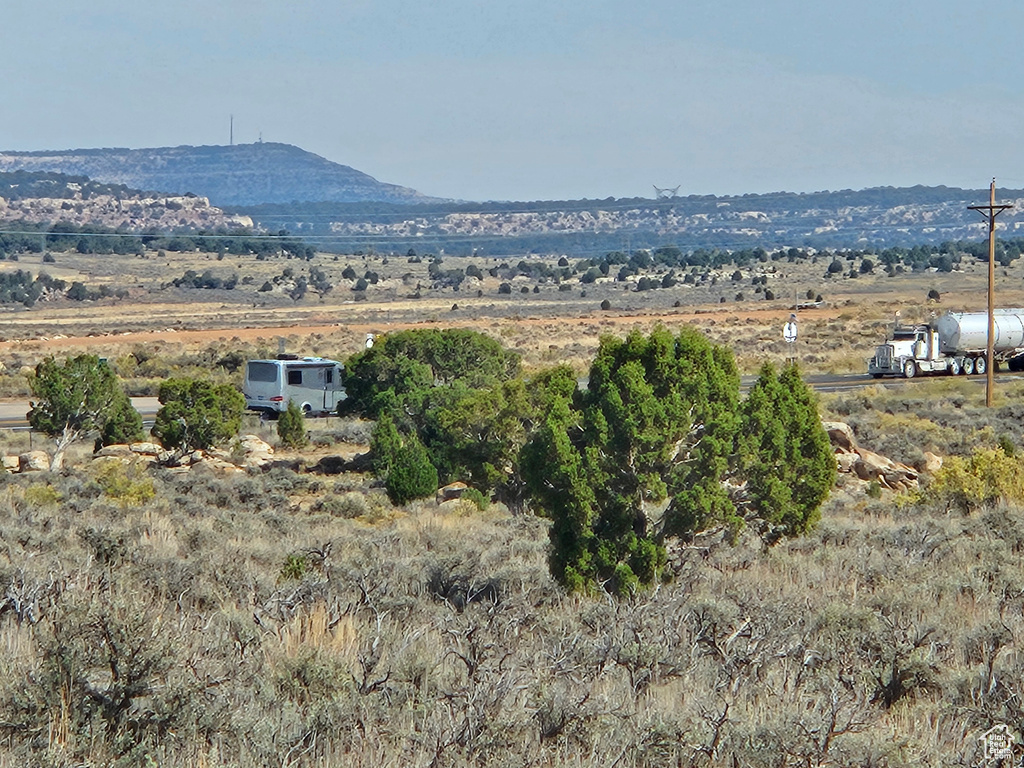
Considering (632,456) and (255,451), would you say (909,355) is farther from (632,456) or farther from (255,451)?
(632,456)

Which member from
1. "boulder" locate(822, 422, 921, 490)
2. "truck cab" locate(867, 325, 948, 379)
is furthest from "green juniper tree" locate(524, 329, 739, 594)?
"truck cab" locate(867, 325, 948, 379)

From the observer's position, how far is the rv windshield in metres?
36.0

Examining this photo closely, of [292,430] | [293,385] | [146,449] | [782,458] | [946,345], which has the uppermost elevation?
[782,458]

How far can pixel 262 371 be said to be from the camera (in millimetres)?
36375

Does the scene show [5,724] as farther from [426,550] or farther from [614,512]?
[426,550]

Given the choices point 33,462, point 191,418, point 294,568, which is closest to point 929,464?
point 191,418

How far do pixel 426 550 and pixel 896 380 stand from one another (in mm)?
38376

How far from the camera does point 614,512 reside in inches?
449

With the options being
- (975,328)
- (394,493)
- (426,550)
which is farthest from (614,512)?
(975,328)

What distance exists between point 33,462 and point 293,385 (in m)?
10.7

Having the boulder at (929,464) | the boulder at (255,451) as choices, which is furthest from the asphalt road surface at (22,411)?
the boulder at (929,464)

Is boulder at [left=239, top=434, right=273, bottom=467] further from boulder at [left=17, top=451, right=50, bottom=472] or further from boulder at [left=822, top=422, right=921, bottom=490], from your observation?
boulder at [left=822, top=422, right=921, bottom=490]

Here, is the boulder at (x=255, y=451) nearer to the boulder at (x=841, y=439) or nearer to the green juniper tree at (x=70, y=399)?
the green juniper tree at (x=70, y=399)

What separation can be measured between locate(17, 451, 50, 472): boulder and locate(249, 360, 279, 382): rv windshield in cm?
939
